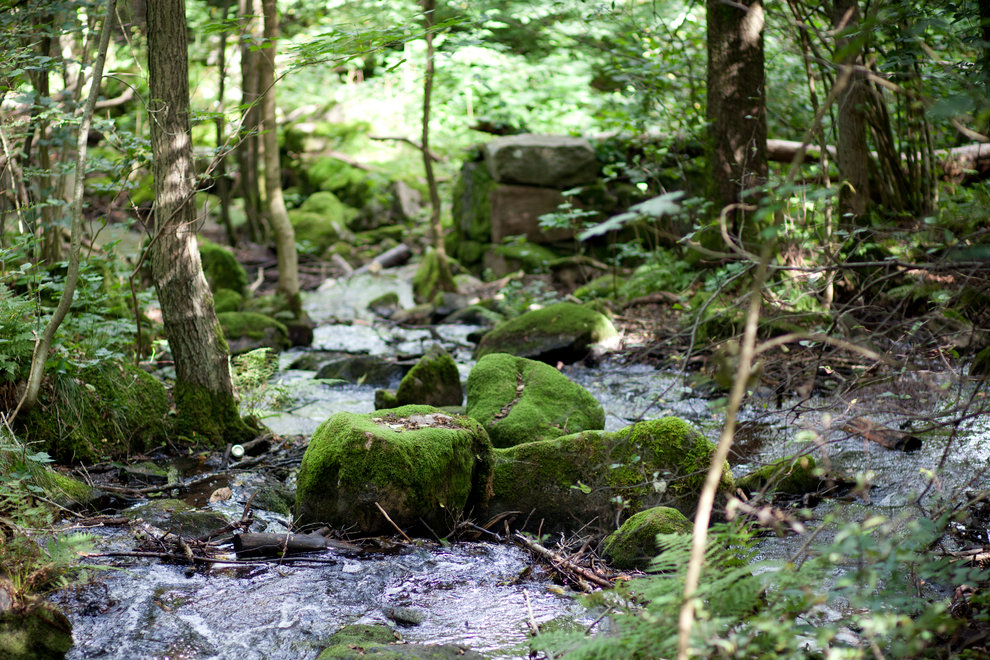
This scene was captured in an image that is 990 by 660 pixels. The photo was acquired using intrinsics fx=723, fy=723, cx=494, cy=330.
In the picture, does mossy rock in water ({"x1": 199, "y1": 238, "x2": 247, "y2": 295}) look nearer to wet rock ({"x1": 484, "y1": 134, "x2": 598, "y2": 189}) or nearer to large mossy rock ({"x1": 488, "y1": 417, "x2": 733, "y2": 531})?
wet rock ({"x1": 484, "y1": 134, "x2": 598, "y2": 189})

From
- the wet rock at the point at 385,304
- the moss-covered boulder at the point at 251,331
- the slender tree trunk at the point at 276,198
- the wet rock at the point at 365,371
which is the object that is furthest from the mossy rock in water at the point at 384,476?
the wet rock at the point at 385,304

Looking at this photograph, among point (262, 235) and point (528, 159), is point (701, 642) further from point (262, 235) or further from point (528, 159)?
point (262, 235)

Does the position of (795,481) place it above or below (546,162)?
below

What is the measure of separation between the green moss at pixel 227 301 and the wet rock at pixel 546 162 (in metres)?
5.10

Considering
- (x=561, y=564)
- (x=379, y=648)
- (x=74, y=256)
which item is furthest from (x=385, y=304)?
(x=379, y=648)

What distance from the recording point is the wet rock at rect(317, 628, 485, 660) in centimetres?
307

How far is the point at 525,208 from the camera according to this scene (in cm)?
1329

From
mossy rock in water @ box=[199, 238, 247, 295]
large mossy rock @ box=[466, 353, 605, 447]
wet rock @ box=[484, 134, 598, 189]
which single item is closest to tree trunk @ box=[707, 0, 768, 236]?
large mossy rock @ box=[466, 353, 605, 447]

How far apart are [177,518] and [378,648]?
6.74 feet

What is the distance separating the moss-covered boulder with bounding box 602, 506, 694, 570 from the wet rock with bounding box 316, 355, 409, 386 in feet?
15.7

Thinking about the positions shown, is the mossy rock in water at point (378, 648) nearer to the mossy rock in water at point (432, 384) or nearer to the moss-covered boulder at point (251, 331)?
the mossy rock in water at point (432, 384)

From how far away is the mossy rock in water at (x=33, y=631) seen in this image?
2.87 meters

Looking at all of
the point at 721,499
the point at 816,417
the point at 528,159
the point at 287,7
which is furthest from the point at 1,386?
the point at 287,7

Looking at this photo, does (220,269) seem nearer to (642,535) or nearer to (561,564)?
(561,564)
